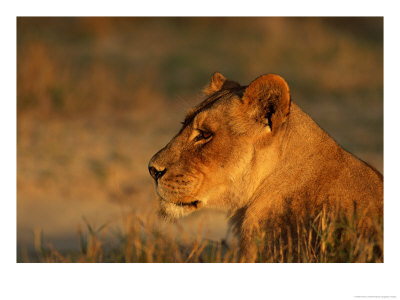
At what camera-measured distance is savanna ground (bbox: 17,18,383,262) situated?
4492 mm

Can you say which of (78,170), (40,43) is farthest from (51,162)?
(40,43)

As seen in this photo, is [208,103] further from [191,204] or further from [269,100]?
[191,204]

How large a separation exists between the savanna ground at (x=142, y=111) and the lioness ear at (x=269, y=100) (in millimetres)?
606

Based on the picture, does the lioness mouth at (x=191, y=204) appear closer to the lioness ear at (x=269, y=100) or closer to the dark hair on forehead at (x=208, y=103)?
the dark hair on forehead at (x=208, y=103)

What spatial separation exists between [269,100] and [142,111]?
7.21m

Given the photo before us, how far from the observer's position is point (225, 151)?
12.6ft

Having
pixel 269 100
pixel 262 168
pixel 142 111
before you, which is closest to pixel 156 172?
pixel 262 168

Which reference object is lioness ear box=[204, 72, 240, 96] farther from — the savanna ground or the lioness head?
the lioness head

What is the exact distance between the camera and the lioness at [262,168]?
3.74m

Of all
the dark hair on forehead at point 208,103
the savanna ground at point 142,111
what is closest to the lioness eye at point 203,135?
the dark hair on forehead at point 208,103

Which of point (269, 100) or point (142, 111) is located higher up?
point (142, 111)

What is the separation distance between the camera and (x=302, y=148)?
152 inches

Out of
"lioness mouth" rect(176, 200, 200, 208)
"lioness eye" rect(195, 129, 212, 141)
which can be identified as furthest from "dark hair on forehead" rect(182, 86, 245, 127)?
"lioness mouth" rect(176, 200, 200, 208)

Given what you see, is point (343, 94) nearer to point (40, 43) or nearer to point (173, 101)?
point (173, 101)
